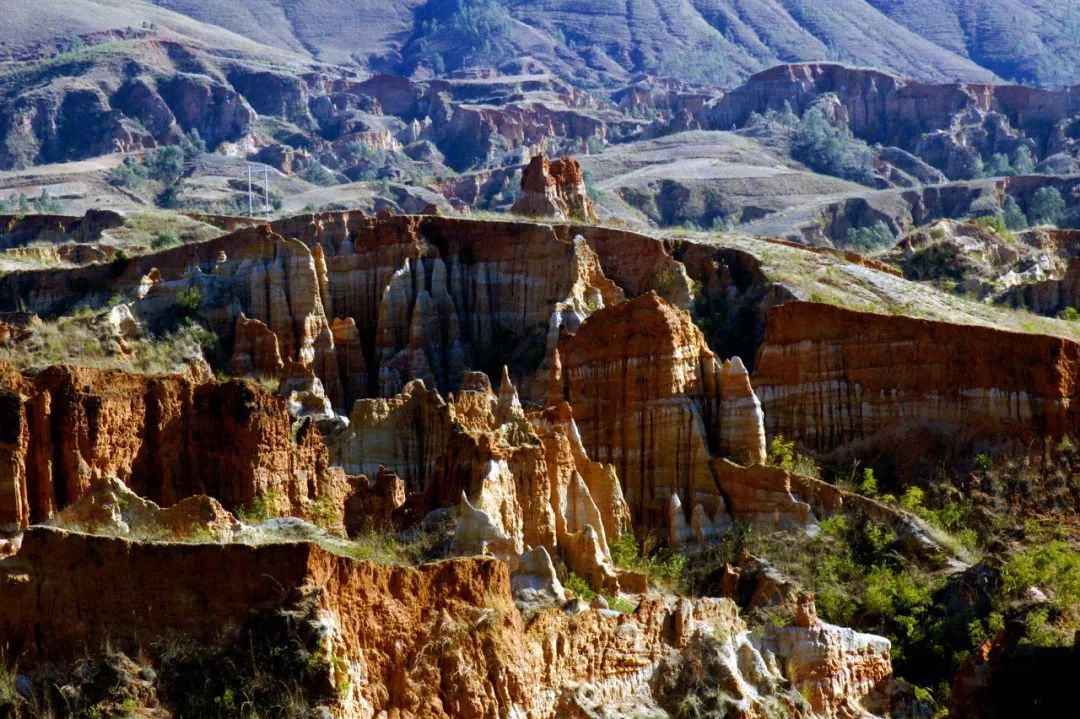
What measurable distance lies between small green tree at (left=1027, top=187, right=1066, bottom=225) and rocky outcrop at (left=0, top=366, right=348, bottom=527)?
100m

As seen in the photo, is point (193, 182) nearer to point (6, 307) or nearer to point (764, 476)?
point (6, 307)

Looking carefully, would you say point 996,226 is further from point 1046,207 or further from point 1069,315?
point 1046,207

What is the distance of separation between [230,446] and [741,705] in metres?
11.6

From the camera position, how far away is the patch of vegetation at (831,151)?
579ft

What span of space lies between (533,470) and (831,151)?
131m

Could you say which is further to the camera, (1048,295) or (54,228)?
(54,228)

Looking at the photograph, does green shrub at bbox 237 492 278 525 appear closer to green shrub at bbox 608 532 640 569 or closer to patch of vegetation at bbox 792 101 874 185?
green shrub at bbox 608 532 640 569

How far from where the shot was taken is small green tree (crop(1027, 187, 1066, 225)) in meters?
146

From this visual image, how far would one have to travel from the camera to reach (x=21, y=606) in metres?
36.5

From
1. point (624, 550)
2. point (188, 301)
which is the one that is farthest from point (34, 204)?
point (624, 550)

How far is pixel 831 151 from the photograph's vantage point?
17900 cm

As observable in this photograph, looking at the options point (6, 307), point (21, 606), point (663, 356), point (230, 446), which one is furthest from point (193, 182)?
point (21, 606)

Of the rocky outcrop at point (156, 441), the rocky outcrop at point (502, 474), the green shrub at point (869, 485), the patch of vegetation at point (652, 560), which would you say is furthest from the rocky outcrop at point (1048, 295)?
the rocky outcrop at point (156, 441)

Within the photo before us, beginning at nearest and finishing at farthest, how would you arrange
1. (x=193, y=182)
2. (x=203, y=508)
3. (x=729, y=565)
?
(x=203, y=508)
(x=729, y=565)
(x=193, y=182)
